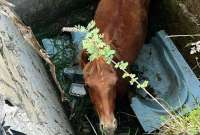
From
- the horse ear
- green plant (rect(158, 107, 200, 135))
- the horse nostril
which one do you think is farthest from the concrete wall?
green plant (rect(158, 107, 200, 135))

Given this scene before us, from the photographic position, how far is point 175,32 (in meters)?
4.36

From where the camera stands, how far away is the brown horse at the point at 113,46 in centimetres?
372

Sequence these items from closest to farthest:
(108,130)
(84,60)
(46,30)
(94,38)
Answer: (94,38)
(108,130)
(84,60)
(46,30)

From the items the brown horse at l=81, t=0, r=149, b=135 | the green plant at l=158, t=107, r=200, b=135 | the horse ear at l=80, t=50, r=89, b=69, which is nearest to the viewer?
the green plant at l=158, t=107, r=200, b=135

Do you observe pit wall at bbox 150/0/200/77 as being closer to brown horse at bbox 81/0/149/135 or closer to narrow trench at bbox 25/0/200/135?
narrow trench at bbox 25/0/200/135

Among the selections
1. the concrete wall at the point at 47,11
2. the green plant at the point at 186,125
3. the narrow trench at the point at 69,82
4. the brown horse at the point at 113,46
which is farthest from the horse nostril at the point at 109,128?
the concrete wall at the point at 47,11

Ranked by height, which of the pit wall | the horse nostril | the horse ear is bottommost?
the horse nostril

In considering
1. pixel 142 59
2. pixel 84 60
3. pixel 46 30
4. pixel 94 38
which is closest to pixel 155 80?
pixel 142 59

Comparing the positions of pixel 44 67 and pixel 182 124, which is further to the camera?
pixel 44 67

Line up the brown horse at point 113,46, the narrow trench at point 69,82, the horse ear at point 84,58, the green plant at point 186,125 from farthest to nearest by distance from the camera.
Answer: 1. the narrow trench at point 69,82
2. the horse ear at point 84,58
3. the brown horse at point 113,46
4. the green plant at point 186,125

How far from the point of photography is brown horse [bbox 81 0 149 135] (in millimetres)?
3723

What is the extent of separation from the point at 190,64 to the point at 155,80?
0.98 ft

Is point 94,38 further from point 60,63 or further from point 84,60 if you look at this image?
point 60,63

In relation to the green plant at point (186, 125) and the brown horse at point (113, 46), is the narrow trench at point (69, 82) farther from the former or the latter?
the green plant at point (186, 125)
